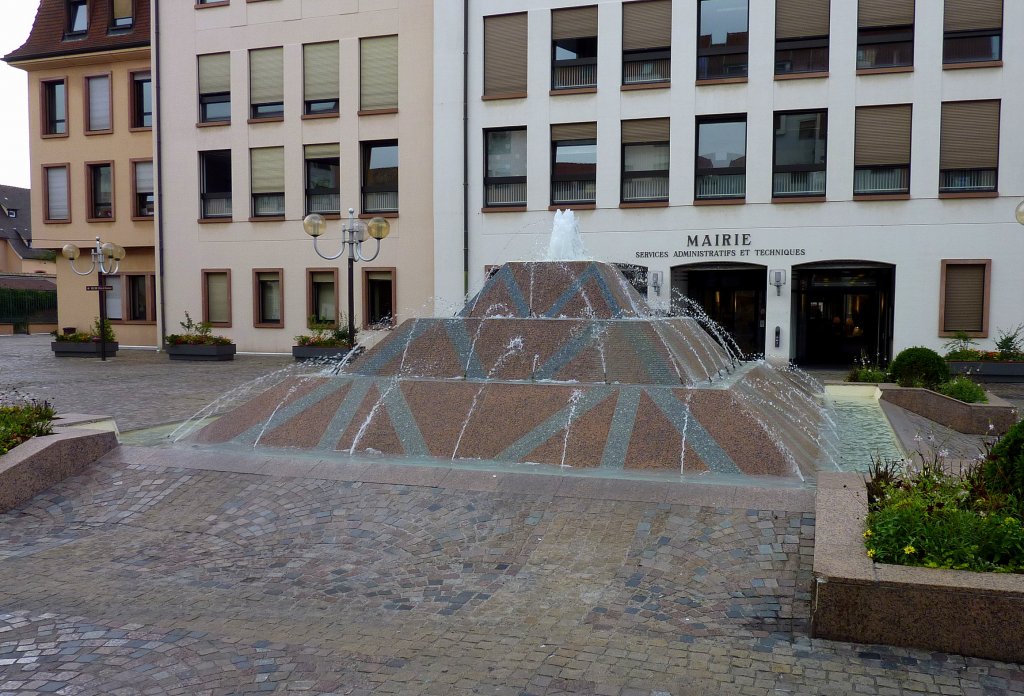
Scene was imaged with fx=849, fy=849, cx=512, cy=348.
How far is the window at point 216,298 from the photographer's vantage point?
1133 inches

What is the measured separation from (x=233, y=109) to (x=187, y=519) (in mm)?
24244

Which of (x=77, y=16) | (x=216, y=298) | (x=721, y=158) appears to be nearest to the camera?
(x=721, y=158)

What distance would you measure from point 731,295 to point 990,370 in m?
7.20

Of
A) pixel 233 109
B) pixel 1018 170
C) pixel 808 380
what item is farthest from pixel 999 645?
pixel 233 109

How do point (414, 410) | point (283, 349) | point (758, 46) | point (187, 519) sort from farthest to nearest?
point (283, 349)
point (758, 46)
point (414, 410)
point (187, 519)

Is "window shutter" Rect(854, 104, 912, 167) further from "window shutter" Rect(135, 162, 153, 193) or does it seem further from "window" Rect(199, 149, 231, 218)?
"window shutter" Rect(135, 162, 153, 193)

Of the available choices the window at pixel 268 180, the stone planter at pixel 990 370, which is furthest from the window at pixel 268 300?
the stone planter at pixel 990 370

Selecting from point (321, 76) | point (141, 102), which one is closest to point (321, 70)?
point (321, 76)

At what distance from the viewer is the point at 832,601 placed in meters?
4.43

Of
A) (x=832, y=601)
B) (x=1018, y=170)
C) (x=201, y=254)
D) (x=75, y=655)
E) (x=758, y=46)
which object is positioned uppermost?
(x=758, y=46)

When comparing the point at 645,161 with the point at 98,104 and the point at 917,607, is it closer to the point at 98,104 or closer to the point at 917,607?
the point at 98,104

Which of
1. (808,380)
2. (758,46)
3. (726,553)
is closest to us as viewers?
(726,553)

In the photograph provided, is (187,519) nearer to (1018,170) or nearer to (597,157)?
(597,157)

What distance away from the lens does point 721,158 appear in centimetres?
2316
